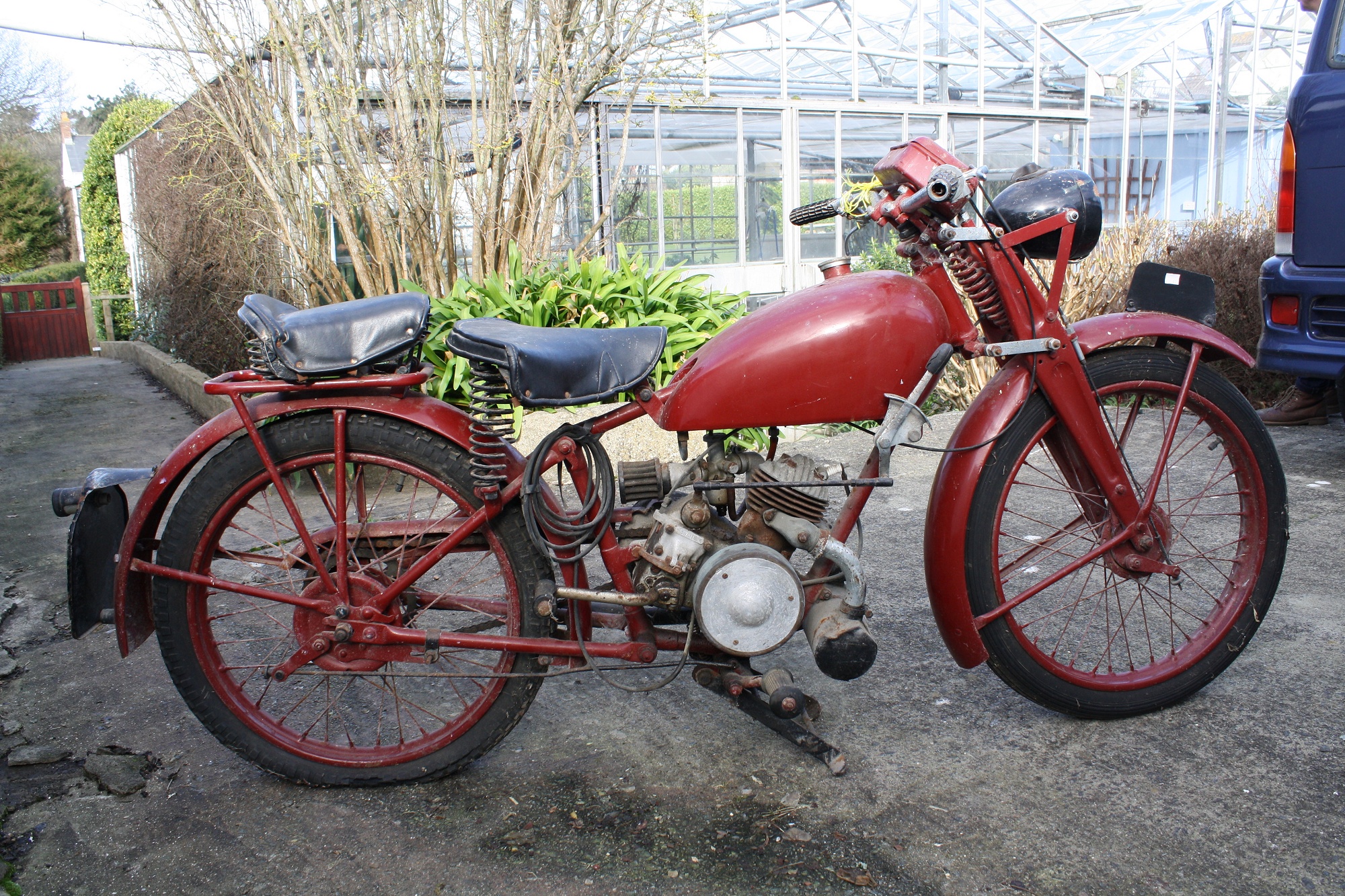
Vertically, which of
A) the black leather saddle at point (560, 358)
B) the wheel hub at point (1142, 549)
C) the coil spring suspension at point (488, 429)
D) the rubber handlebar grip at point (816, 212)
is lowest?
the wheel hub at point (1142, 549)

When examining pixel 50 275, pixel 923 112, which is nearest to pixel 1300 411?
pixel 923 112

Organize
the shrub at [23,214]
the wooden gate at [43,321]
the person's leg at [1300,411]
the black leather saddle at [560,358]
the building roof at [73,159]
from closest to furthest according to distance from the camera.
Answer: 1. the black leather saddle at [560,358]
2. the person's leg at [1300,411]
3. the wooden gate at [43,321]
4. the shrub at [23,214]
5. the building roof at [73,159]

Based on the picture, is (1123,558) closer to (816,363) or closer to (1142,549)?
(1142,549)

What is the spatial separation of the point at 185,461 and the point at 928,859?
202 centimetres

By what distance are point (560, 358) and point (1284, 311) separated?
442 centimetres

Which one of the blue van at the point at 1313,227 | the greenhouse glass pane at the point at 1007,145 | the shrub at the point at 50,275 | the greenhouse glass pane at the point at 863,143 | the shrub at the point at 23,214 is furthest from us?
the shrub at the point at 23,214

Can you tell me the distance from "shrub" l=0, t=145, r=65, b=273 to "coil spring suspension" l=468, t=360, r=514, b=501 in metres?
31.6

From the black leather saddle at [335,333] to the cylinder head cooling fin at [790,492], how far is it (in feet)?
3.08

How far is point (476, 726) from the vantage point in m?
2.63

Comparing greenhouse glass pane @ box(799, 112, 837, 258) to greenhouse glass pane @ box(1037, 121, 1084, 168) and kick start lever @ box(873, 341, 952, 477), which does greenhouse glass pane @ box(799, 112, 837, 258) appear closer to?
greenhouse glass pane @ box(1037, 121, 1084, 168)

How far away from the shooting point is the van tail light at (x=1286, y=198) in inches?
198

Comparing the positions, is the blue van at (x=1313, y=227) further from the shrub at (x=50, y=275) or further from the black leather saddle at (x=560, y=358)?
the shrub at (x=50, y=275)

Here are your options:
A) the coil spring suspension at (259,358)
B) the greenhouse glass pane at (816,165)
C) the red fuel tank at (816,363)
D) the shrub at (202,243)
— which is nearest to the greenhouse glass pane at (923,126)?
the greenhouse glass pane at (816,165)

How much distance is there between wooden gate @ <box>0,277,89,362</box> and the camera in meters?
18.8
